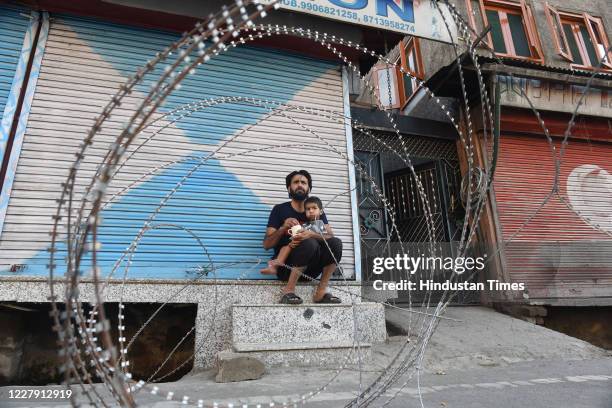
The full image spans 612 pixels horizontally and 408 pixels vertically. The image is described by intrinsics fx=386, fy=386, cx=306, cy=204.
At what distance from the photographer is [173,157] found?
467cm

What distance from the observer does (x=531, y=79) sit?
22.6 feet

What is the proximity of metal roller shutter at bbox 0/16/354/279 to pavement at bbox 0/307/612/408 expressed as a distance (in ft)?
5.02

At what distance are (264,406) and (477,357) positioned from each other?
103 inches

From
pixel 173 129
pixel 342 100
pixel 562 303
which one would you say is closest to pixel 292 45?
pixel 342 100

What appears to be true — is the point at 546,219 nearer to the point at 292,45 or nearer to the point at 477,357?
the point at 477,357

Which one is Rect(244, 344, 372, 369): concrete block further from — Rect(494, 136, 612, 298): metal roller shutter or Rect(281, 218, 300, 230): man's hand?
Rect(494, 136, 612, 298): metal roller shutter

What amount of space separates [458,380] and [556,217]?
5191 millimetres

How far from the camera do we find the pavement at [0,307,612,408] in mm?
2369

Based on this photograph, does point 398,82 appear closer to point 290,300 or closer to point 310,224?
point 310,224

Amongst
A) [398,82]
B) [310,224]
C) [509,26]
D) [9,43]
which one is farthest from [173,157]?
[509,26]

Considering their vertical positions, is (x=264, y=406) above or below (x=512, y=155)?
below

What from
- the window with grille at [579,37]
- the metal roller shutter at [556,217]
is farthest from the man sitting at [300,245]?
the window with grille at [579,37]

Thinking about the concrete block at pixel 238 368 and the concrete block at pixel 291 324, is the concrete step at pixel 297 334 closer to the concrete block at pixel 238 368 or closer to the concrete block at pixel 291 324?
the concrete block at pixel 291 324

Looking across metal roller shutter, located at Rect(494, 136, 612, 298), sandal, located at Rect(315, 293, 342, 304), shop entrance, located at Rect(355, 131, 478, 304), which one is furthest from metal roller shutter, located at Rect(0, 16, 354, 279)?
metal roller shutter, located at Rect(494, 136, 612, 298)
